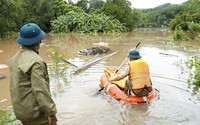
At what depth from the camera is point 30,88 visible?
2.63 meters

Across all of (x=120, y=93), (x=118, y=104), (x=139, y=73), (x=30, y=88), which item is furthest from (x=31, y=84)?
(x=120, y=93)

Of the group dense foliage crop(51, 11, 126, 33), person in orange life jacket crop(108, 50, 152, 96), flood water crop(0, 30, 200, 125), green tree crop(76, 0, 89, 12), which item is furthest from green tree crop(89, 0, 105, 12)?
person in orange life jacket crop(108, 50, 152, 96)

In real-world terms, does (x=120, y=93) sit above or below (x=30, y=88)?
below

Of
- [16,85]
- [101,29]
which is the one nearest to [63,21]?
[101,29]

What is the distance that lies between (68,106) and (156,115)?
1.91 meters

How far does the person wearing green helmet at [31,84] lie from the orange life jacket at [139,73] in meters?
3.19

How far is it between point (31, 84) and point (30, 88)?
9 cm

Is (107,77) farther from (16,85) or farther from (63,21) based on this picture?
(63,21)

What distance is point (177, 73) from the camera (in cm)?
874

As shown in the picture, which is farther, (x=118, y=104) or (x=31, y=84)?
(x=118, y=104)

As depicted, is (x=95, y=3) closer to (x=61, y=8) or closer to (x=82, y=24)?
(x=61, y=8)

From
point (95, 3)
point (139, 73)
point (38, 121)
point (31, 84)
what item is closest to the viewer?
point (31, 84)

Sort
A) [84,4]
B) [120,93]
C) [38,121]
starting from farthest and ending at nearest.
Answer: [84,4] < [120,93] < [38,121]

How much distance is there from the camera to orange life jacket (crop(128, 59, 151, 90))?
5660 mm
